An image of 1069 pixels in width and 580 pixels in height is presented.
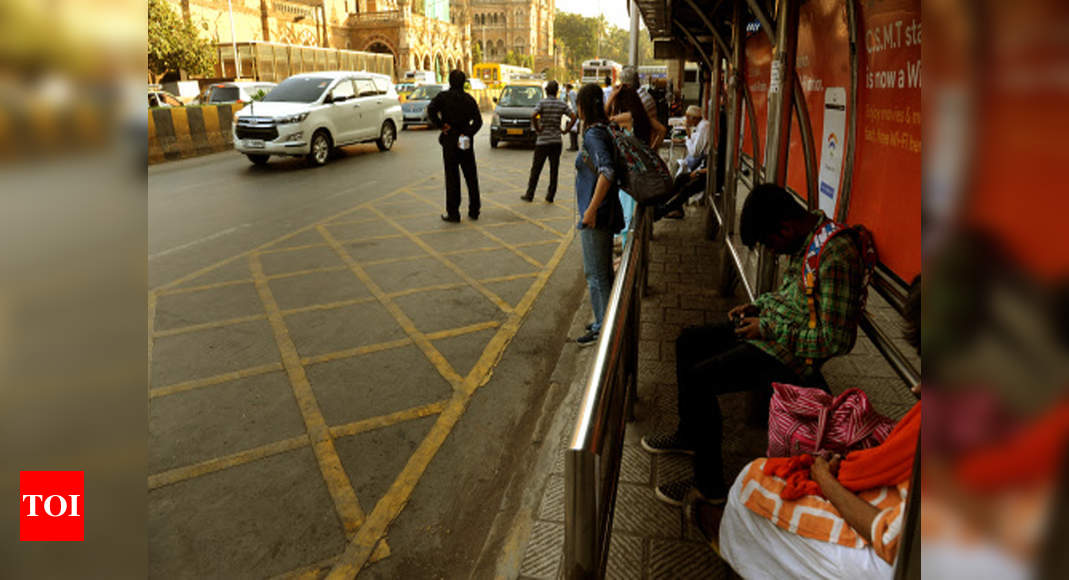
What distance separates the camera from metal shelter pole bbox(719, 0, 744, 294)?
5.36 metres

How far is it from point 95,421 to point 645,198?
12.1 ft

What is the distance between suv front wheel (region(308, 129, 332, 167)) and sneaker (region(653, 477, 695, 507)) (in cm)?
1170

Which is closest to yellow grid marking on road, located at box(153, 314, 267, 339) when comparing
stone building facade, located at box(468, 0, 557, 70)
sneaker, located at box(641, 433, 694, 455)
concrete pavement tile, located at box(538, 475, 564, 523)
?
concrete pavement tile, located at box(538, 475, 564, 523)


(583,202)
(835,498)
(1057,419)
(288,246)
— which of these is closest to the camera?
(1057,419)

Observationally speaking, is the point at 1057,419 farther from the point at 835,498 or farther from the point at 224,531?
the point at 224,531

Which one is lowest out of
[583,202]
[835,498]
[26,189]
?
[835,498]

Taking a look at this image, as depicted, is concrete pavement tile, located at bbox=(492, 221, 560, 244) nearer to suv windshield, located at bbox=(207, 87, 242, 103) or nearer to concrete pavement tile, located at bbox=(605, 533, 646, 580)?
concrete pavement tile, located at bbox=(605, 533, 646, 580)

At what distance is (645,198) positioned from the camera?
13.6 feet

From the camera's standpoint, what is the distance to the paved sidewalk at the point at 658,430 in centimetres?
250

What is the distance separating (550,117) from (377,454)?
6.75 metres

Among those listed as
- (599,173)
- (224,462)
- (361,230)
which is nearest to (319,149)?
(361,230)

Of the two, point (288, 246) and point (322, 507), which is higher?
point (288, 246)

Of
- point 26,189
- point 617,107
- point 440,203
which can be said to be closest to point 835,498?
point 26,189

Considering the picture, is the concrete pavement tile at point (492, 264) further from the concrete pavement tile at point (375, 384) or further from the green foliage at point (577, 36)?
the green foliage at point (577, 36)
